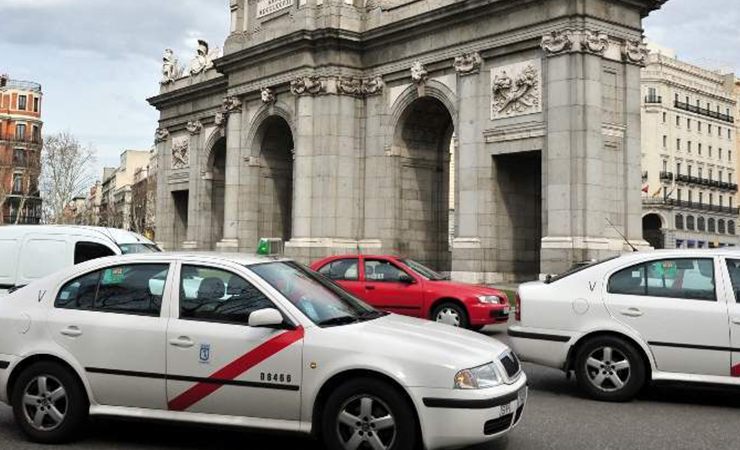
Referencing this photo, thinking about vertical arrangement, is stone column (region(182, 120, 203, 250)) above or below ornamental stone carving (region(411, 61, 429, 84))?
below

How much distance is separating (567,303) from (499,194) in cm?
1819

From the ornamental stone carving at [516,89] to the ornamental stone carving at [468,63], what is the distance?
59 centimetres

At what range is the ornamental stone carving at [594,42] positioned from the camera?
2323 centimetres

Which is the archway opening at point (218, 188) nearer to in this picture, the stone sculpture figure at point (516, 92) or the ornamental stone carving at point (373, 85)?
the ornamental stone carving at point (373, 85)

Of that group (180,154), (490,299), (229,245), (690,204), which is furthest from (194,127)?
(690,204)

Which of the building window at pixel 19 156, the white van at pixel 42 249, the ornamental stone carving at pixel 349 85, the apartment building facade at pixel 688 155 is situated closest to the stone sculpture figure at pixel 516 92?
the ornamental stone carving at pixel 349 85

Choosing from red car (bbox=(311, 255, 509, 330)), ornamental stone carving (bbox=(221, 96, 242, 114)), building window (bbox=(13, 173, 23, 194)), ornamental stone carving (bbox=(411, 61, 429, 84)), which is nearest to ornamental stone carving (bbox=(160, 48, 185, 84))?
ornamental stone carving (bbox=(221, 96, 242, 114))

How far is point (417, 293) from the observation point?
14328 mm

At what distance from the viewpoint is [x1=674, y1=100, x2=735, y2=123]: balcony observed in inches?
3088

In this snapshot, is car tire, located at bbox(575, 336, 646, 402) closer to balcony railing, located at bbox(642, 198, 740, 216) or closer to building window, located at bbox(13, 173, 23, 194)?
balcony railing, located at bbox(642, 198, 740, 216)

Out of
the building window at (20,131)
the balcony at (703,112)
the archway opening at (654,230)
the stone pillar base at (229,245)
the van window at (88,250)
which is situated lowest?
the van window at (88,250)

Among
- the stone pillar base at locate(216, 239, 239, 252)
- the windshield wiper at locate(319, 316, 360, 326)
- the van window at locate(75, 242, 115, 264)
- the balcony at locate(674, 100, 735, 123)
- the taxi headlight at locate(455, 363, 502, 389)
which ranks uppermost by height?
the balcony at locate(674, 100, 735, 123)

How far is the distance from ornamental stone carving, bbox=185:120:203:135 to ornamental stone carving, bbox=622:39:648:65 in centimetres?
2430

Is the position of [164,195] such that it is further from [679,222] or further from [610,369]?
[679,222]
